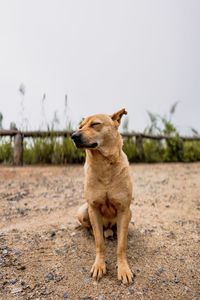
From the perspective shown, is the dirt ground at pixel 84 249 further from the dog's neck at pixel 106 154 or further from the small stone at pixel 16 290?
the dog's neck at pixel 106 154

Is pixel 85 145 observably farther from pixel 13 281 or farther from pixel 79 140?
pixel 13 281

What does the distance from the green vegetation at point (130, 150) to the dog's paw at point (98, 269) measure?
19.3 feet

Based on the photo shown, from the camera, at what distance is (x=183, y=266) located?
3.35 meters

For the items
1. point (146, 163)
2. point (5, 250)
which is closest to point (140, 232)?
point (5, 250)

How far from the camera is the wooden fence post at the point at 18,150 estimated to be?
340 inches

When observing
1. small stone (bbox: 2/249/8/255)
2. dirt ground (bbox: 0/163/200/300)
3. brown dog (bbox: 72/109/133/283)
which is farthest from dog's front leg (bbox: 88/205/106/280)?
small stone (bbox: 2/249/8/255)

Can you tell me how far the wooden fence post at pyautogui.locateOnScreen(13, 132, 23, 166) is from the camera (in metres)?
8.63

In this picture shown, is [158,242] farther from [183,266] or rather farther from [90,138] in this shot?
[90,138]

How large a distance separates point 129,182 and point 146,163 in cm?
697

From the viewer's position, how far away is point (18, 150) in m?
8.68

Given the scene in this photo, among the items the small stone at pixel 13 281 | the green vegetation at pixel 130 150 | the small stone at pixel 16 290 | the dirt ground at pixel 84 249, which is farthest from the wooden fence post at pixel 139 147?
the small stone at pixel 16 290

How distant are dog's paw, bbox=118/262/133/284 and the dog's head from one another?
1120 mm

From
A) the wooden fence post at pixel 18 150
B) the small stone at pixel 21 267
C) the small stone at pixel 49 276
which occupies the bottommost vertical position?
the small stone at pixel 49 276

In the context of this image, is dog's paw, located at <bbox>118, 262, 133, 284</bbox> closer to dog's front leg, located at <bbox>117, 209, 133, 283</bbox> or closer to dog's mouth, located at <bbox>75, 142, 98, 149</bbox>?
dog's front leg, located at <bbox>117, 209, 133, 283</bbox>
